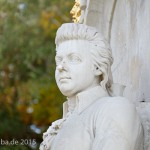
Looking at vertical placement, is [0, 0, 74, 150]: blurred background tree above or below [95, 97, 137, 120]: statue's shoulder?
below

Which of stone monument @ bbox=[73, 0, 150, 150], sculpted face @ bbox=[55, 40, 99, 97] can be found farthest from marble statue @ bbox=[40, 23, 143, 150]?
stone monument @ bbox=[73, 0, 150, 150]

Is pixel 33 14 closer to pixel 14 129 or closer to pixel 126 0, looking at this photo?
pixel 14 129

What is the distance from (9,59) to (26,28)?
4.99 ft

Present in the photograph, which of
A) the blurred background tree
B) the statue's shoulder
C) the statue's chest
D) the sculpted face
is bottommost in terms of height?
the blurred background tree

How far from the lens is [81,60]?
6.66m

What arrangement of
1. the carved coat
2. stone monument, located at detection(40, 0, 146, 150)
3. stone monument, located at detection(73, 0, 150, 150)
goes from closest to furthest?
the carved coat
stone monument, located at detection(40, 0, 146, 150)
stone monument, located at detection(73, 0, 150, 150)

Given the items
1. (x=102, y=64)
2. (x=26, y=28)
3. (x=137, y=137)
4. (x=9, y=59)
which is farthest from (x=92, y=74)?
(x=9, y=59)

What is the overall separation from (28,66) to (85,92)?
1236cm

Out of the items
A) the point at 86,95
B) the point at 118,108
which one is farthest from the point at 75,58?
the point at 118,108

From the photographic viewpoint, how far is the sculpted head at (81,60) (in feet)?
21.8

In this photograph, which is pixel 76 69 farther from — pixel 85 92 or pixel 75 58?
pixel 85 92

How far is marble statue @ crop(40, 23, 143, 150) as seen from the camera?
20.6 feet

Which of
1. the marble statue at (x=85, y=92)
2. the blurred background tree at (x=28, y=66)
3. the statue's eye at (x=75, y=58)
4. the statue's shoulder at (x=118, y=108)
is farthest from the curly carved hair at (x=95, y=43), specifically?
the blurred background tree at (x=28, y=66)

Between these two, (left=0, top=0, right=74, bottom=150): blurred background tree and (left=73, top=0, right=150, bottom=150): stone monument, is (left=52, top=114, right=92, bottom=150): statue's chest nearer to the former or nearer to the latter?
(left=73, top=0, right=150, bottom=150): stone monument
